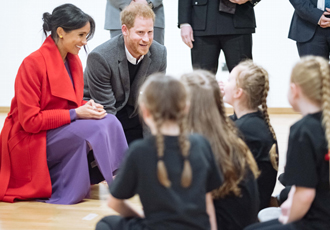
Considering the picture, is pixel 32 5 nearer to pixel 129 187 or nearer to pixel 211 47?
pixel 211 47

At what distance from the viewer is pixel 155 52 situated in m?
2.85

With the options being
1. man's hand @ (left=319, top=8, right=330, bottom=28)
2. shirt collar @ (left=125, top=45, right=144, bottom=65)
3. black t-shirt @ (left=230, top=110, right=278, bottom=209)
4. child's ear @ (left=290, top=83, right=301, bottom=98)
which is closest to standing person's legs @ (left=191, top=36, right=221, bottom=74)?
shirt collar @ (left=125, top=45, right=144, bottom=65)

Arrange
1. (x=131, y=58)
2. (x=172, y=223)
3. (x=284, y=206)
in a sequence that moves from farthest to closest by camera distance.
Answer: (x=131, y=58), (x=284, y=206), (x=172, y=223)

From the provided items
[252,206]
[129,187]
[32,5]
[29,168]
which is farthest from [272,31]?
[129,187]

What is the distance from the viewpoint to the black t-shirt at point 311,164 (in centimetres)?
128

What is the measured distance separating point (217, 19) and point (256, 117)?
1.11 m

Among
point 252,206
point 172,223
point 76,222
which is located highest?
point 172,223

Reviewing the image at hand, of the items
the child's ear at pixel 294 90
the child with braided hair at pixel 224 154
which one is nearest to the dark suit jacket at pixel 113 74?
the child with braided hair at pixel 224 154

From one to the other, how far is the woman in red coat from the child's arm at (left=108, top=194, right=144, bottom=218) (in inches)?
38.9

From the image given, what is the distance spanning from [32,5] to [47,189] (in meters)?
3.43

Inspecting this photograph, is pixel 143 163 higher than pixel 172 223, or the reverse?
pixel 143 163

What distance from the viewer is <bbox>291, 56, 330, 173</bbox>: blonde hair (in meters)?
1.30

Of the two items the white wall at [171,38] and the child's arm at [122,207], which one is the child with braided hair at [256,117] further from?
the white wall at [171,38]

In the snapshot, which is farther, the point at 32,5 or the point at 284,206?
the point at 32,5
